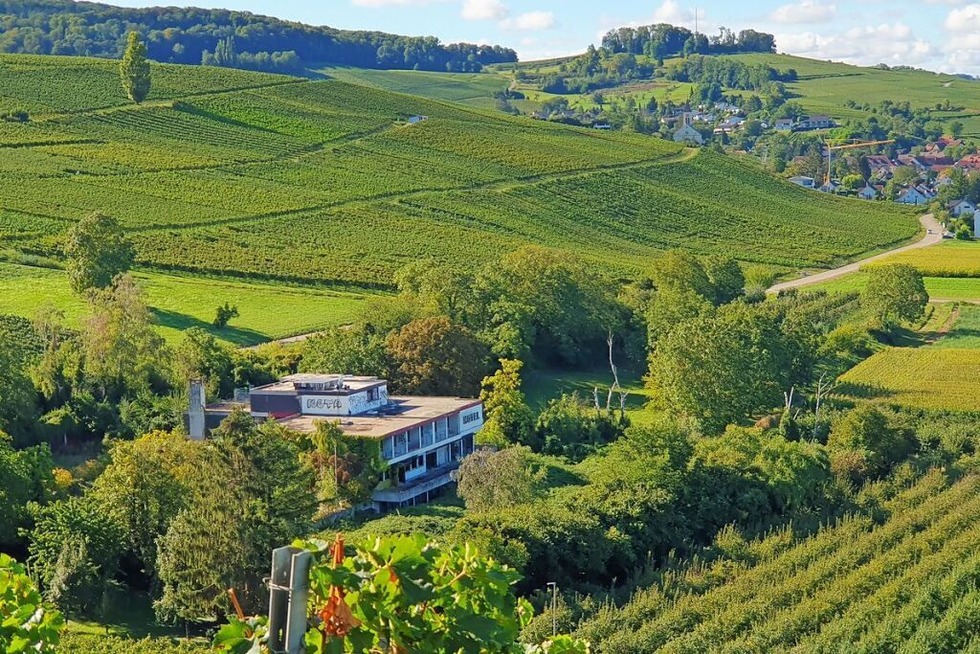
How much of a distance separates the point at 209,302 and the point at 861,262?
52.8 m

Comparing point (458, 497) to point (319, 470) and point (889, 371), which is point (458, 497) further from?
point (889, 371)

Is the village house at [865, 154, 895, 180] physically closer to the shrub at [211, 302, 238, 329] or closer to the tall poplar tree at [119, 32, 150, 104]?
the tall poplar tree at [119, 32, 150, 104]

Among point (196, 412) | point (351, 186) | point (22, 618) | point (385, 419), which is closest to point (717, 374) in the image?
point (385, 419)

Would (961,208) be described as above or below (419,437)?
above

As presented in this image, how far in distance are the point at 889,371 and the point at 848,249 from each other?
48730 mm

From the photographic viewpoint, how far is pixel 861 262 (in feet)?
329

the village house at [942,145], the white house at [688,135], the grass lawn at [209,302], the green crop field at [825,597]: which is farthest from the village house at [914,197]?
the green crop field at [825,597]

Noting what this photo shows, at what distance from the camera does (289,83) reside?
5266 inches

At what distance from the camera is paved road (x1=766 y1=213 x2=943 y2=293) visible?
292 feet

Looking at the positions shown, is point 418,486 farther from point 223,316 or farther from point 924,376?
point 924,376

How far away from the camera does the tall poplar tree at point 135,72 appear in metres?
111

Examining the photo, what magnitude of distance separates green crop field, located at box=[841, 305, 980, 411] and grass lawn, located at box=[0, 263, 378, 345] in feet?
70.5

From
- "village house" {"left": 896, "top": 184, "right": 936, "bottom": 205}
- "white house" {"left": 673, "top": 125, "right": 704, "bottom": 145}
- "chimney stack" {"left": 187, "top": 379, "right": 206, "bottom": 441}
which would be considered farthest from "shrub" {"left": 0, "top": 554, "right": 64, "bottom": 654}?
"white house" {"left": 673, "top": 125, "right": 704, "bottom": 145}

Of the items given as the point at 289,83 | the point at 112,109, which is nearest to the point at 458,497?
the point at 112,109
